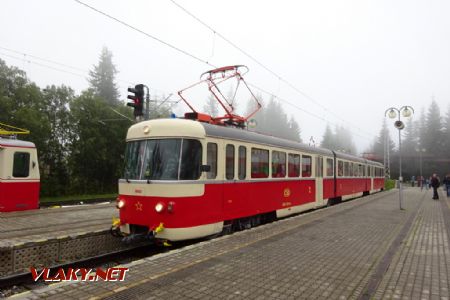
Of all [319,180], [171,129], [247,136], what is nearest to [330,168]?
[319,180]

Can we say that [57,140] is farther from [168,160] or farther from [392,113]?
[392,113]

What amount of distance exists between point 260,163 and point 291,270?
4.80m

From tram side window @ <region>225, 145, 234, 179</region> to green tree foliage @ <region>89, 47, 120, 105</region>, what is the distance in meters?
36.8

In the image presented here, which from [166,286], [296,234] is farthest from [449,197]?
[166,286]

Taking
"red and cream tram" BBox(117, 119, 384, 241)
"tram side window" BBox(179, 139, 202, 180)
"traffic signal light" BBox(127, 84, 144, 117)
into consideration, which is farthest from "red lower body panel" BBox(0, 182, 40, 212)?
"tram side window" BBox(179, 139, 202, 180)

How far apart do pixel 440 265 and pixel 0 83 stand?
24.0m

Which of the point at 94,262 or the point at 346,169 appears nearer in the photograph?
the point at 94,262

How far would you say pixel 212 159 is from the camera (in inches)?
335

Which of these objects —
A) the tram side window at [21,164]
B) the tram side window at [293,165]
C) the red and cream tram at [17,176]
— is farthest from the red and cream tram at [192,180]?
the tram side window at [21,164]

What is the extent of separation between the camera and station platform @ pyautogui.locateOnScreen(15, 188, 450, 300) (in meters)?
4.95

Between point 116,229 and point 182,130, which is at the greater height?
point 182,130

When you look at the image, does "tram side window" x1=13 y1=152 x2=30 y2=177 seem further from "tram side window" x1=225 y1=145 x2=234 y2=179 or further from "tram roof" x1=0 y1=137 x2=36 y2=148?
"tram side window" x1=225 y1=145 x2=234 y2=179

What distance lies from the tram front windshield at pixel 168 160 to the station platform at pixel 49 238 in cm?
209

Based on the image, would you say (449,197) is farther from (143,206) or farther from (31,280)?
(31,280)
